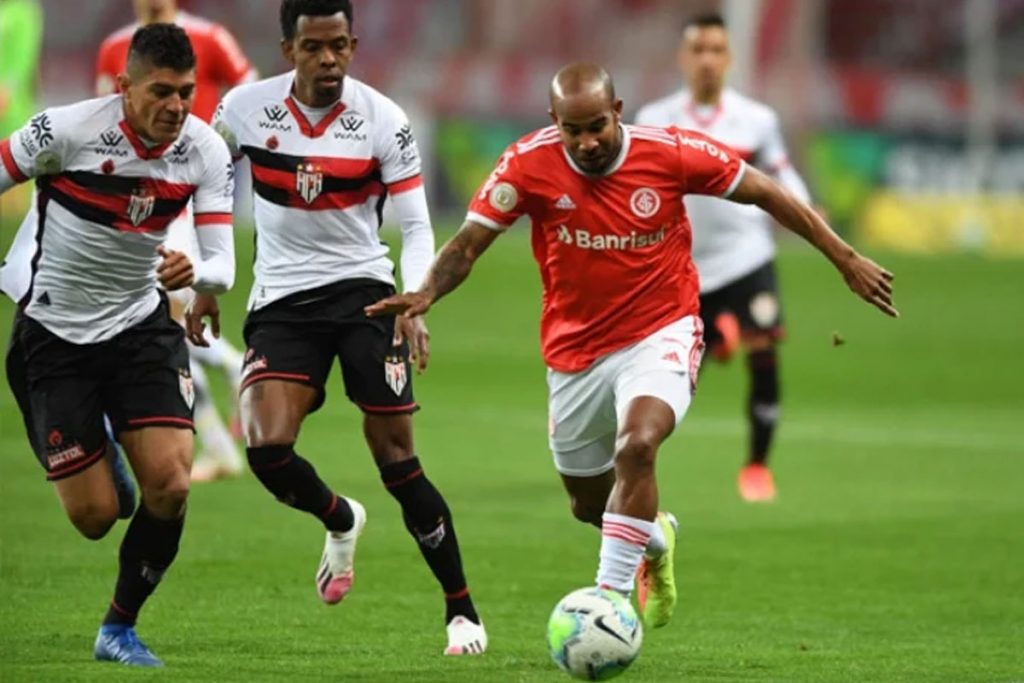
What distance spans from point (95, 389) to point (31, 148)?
3.15 ft

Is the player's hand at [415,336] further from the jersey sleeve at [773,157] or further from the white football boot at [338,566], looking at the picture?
the jersey sleeve at [773,157]

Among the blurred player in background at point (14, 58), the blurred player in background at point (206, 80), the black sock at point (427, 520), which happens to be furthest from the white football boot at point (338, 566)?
the blurred player in background at point (14, 58)

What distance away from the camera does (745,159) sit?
13.8m

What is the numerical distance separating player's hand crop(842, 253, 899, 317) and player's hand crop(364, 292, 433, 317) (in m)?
1.59

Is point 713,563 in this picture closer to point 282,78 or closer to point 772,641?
point 772,641

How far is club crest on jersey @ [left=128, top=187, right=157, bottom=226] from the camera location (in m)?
8.34

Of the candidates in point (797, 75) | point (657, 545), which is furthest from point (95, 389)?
point (797, 75)

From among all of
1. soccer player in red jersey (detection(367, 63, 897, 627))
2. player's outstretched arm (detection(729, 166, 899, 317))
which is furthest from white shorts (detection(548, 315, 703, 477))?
player's outstretched arm (detection(729, 166, 899, 317))

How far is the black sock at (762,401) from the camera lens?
14.0m

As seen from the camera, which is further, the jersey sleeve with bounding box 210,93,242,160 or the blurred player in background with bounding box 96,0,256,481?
the blurred player in background with bounding box 96,0,256,481

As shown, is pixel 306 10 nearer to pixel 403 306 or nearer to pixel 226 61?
pixel 403 306

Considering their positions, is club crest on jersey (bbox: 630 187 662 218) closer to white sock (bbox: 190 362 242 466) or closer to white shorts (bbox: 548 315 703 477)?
white shorts (bbox: 548 315 703 477)

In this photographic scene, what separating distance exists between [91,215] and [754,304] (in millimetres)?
6357

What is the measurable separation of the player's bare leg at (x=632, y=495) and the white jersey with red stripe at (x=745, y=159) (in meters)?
5.61
